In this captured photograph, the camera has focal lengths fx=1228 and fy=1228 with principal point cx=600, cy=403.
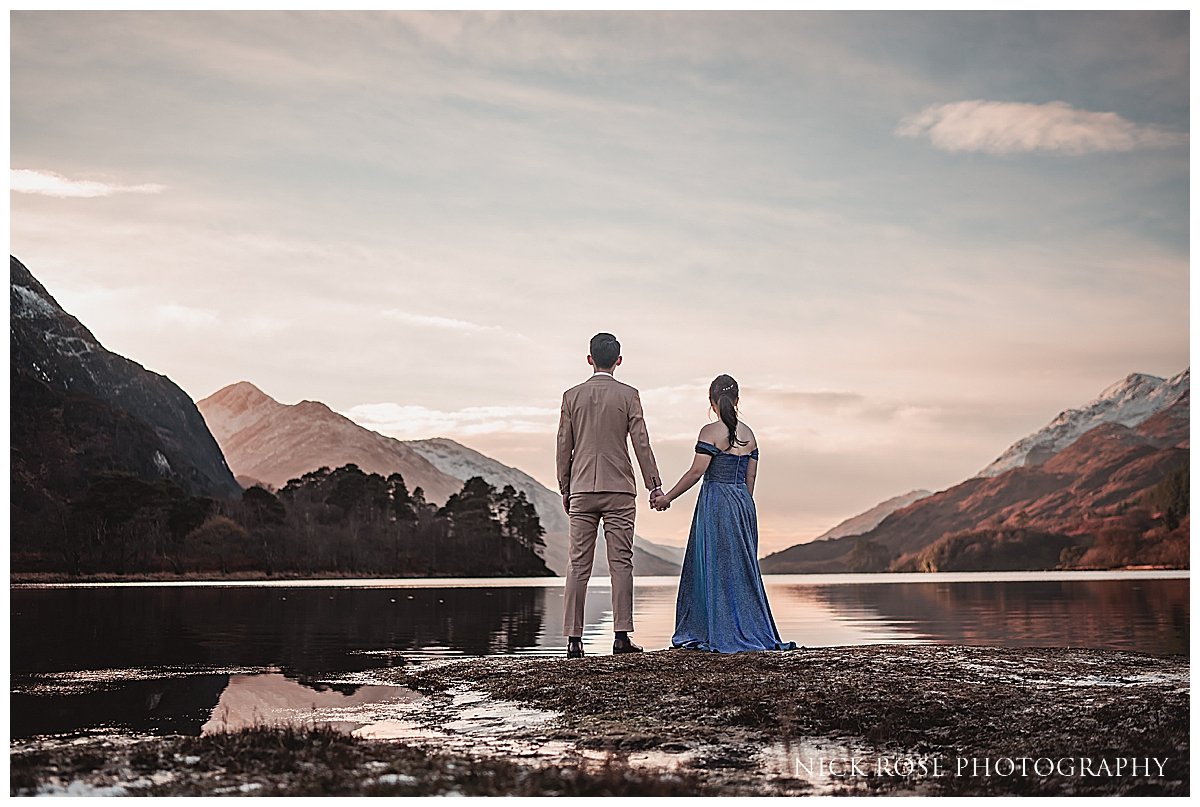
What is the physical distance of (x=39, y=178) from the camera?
50.8 meters


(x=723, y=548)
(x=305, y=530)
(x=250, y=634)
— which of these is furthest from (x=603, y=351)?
(x=305, y=530)

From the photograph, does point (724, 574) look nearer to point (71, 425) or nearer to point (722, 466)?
point (722, 466)

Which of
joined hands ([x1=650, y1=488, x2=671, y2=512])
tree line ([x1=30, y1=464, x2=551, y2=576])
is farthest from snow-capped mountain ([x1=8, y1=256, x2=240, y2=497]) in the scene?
joined hands ([x1=650, y1=488, x2=671, y2=512])

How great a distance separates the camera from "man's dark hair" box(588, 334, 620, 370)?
1002 centimetres

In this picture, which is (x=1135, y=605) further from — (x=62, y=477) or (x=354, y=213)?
(x=62, y=477)

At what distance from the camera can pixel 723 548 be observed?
1015 cm

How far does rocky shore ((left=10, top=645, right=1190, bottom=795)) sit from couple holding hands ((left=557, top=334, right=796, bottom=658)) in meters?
1.52

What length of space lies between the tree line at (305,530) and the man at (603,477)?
73.0m

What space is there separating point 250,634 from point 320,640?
130 cm

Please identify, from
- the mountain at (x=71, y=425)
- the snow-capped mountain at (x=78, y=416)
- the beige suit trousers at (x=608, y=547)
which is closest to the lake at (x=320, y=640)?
the beige suit trousers at (x=608, y=547)

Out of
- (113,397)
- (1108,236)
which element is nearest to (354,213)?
(1108,236)

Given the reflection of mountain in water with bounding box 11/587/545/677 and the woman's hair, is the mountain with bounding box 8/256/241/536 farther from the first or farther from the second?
the woman's hair

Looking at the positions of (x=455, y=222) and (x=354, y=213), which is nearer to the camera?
(x=455, y=222)

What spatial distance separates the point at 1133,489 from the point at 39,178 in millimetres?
140797
